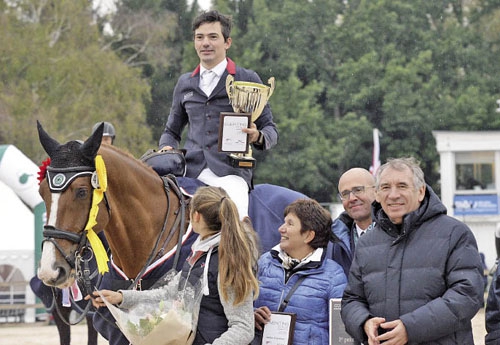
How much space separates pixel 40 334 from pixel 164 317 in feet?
43.6

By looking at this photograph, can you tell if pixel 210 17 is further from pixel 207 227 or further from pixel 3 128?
pixel 3 128

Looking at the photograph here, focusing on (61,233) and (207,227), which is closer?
(207,227)

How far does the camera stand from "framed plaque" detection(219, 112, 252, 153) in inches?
249

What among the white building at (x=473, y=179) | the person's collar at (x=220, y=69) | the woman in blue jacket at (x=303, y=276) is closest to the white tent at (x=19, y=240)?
the person's collar at (x=220, y=69)

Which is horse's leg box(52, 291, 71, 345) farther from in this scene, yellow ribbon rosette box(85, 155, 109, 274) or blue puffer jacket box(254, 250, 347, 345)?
blue puffer jacket box(254, 250, 347, 345)

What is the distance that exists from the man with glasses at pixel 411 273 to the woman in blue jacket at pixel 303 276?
1.65 feet

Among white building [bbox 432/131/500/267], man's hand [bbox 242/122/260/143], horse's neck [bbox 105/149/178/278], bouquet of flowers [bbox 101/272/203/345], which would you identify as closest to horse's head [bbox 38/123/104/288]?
horse's neck [bbox 105/149/178/278]

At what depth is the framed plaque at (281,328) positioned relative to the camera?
526 centimetres

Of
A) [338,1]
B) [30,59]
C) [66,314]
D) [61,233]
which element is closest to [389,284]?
[61,233]

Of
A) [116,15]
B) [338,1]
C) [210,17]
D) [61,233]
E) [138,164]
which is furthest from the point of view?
[338,1]

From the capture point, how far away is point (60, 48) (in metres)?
36.3

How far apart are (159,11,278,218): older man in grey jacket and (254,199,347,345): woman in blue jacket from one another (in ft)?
3.37

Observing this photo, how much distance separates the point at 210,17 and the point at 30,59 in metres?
29.7

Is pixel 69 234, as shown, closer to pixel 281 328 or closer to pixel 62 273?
pixel 62 273
